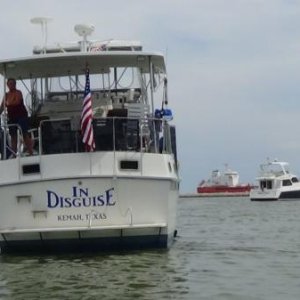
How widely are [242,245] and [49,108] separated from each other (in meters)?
5.80

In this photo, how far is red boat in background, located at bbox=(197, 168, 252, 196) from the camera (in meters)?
102

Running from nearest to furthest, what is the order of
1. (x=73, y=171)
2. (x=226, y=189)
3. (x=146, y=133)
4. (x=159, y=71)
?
(x=73, y=171)
(x=146, y=133)
(x=159, y=71)
(x=226, y=189)

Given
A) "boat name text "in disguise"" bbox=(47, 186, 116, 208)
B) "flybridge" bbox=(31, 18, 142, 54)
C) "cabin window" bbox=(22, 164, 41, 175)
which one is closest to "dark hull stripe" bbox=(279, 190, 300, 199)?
"flybridge" bbox=(31, 18, 142, 54)

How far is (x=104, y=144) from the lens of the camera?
14.6 m

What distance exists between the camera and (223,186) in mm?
104000

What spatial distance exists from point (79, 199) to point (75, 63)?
3.83m

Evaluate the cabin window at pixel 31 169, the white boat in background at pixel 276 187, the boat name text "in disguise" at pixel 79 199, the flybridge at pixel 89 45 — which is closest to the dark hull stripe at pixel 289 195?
the white boat in background at pixel 276 187

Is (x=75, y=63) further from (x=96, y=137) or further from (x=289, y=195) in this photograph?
(x=289, y=195)

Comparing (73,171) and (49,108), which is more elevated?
(49,108)

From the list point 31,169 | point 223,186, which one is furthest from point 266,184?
point 31,169

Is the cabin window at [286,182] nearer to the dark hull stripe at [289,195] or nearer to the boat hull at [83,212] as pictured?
the dark hull stripe at [289,195]

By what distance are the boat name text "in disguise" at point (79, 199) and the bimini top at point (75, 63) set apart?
303cm

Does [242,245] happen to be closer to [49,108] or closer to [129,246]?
[129,246]

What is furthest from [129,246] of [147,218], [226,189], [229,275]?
[226,189]
